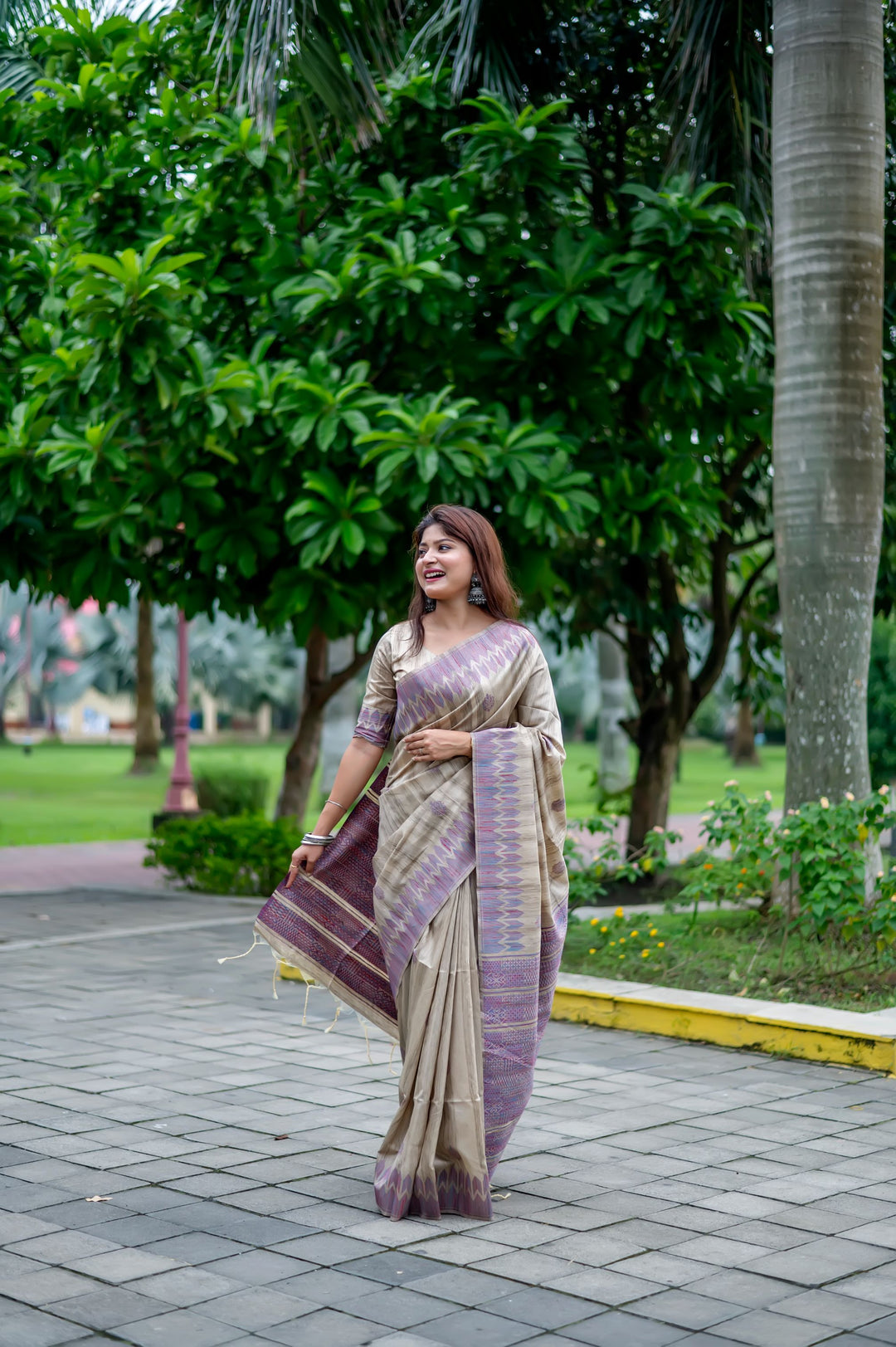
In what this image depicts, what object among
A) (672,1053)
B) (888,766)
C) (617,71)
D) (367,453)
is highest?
(617,71)

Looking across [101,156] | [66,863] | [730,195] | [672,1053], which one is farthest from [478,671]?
[66,863]

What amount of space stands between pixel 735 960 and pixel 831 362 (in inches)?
121

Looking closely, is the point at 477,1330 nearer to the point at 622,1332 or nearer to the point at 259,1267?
the point at 622,1332

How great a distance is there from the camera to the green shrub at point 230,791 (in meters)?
18.9

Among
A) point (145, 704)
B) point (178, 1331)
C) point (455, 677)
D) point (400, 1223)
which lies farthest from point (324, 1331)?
point (145, 704)

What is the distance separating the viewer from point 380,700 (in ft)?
15.5

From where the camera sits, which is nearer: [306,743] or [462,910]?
[462,910]

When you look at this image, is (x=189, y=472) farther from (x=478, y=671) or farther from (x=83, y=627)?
(x=83, y=627)

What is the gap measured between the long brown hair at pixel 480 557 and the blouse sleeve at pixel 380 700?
0.33ft

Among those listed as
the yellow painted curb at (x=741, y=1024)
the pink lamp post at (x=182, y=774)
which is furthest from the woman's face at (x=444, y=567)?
the pink lamp post at (x=182, y=774)

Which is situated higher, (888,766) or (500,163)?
(500,163)

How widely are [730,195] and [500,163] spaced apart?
169 cm

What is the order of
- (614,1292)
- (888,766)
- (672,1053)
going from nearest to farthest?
(614,1292) → (672,1053) → (888,766)

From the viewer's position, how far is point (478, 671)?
4.52 meters
